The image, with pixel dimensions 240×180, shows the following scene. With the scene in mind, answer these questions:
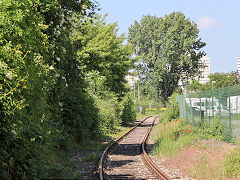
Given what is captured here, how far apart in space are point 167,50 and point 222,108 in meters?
53.5

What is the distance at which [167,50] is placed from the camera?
67.9 m

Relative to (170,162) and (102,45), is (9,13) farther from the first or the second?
(102,45)

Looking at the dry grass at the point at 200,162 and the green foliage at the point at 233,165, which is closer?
the green foliage at the point at 233,165

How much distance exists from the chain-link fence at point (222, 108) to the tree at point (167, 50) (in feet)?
150

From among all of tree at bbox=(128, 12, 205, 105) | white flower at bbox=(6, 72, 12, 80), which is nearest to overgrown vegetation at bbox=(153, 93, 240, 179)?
white flower at bbox=(6, 72, 12, 80)

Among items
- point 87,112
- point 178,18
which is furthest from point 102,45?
point 178,18

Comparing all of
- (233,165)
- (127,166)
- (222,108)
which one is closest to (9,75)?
(127,166)

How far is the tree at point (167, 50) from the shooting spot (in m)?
68.6

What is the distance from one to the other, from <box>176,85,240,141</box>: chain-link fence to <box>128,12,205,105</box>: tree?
45.6 metres

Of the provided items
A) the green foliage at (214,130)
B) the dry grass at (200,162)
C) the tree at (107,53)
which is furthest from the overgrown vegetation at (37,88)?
the tree at (107,53)

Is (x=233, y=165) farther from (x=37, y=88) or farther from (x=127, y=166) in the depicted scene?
(x=37, y=88)

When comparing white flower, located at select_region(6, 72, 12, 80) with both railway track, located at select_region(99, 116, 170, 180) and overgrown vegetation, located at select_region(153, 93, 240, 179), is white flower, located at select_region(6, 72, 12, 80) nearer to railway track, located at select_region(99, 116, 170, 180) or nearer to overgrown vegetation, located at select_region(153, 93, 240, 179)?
railway track, located at select_region(99, 116, 170, 180)

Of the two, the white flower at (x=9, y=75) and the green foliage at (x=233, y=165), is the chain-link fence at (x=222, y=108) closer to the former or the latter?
the green foliage at (x=233, y=165)

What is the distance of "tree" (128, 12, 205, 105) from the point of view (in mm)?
68562
